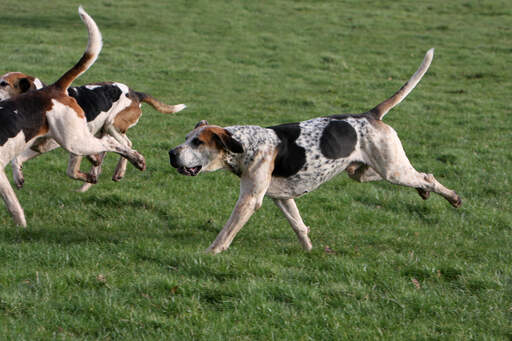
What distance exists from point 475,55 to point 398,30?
4.37 meters

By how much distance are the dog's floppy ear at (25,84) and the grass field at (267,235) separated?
138 centimetres

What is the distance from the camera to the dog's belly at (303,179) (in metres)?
6.06

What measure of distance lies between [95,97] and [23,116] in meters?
1.63

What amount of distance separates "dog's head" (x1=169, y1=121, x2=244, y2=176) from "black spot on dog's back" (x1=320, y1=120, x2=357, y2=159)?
0.90m

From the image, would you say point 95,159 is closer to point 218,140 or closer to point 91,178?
point 91,178

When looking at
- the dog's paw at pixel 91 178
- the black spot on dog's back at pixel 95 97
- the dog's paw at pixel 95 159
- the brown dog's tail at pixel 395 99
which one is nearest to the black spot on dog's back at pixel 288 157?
the brown dog's tail at pixel 395 99

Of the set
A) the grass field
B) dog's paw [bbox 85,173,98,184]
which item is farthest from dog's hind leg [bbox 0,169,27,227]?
dog's paw [bbox 85,173,98,184]

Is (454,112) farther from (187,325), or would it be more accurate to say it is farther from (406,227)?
(187,325)

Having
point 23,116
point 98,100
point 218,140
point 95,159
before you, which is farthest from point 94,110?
point 218,140

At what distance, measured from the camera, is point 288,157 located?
5.98 meters

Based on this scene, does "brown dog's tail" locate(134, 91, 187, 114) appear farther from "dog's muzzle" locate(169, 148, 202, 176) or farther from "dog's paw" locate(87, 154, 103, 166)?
"dog's muzzle" locate(169, 148, 202, 176)

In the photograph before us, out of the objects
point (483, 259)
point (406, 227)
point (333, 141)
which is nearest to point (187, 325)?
point (333, 141)

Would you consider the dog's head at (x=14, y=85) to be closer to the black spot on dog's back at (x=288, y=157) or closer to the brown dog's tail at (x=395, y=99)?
the black spot on dog's back at (x=288, y=157)

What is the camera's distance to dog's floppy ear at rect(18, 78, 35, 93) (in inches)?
298
